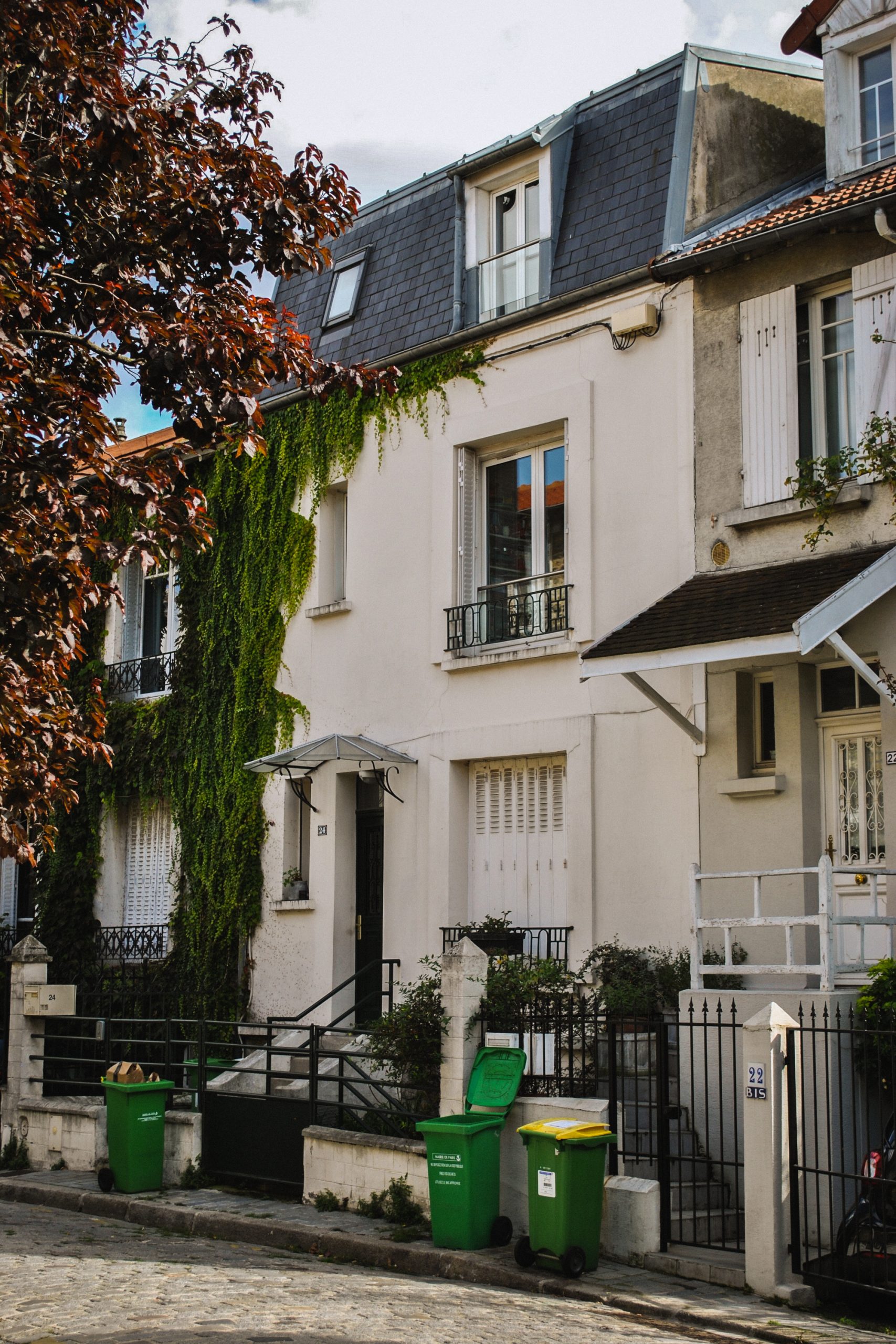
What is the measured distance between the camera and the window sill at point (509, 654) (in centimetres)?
1460

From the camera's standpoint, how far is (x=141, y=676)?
19938mm

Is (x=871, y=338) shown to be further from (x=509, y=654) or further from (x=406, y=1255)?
(x=406, y=1255)

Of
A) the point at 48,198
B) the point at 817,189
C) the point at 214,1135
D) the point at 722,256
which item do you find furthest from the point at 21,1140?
the point at 817,189

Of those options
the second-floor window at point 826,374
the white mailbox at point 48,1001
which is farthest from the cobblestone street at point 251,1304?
the second-floor window at point 826,374

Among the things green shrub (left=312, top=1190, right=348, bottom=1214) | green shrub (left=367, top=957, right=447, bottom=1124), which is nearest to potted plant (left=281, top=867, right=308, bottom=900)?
green shrub (left=367, top=957, right=447, bottom=1124)

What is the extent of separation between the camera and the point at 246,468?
1853 centimetres

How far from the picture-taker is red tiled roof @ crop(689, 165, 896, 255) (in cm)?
1218

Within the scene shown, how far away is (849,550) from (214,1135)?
24.6ft

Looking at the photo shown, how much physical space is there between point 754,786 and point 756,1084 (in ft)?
12.4

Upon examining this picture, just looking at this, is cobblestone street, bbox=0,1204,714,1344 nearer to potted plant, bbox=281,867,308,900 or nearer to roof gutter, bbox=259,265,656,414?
potted plant, bbox=281,867,308,900

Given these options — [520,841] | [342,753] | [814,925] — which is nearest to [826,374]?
[814,925]

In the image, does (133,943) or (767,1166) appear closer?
(767,1166)

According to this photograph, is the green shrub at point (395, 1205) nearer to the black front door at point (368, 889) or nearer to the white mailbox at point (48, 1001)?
the black front door at point (368, 889)

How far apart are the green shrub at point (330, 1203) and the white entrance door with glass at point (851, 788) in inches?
173
